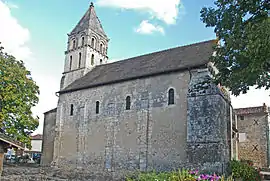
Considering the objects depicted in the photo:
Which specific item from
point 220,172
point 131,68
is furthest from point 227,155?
point 131,68

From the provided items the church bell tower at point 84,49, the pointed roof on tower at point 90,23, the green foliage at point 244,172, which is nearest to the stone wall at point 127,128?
the green foliage at point 244,172

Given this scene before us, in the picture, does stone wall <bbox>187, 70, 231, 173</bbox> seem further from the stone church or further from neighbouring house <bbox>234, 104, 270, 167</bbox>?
neighbouring house <bbox>234, 104, 270, 167</bbox>

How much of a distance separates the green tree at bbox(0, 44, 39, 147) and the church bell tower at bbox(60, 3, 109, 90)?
15.8 ft

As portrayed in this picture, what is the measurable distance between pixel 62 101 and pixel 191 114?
46.6ft

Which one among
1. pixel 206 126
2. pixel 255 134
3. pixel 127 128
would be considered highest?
pixel 206 126

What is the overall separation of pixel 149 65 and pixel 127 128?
18.2ft

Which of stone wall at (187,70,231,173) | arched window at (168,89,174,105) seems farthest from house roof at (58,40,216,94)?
stone wall at (187,70,231,173)

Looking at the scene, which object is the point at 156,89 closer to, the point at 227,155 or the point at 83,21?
the point at 227,155

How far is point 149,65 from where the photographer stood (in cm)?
2239

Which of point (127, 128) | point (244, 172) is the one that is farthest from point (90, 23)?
point (244, 172)

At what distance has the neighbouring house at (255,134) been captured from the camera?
27125mm

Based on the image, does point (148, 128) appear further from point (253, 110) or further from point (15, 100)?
point (253, 110)

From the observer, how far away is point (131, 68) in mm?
23734

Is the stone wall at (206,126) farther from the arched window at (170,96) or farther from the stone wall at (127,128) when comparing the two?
the arched window at (170,96)
